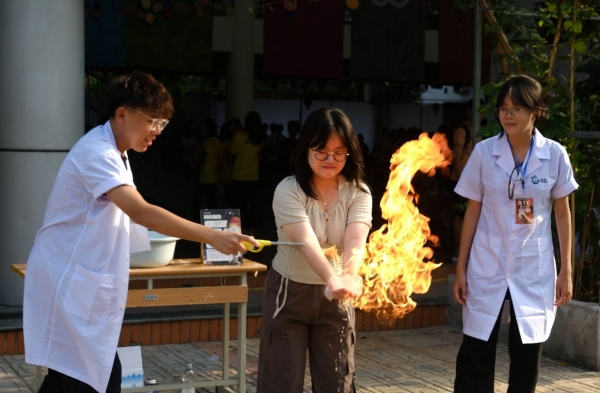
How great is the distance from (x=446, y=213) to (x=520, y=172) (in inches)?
247

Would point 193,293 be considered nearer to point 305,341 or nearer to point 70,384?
point 305,341

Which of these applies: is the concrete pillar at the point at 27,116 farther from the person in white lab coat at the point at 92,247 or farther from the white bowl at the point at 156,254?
the person in white lab coat at the point at 92,247

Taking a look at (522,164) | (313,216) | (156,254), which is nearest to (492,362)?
(522,164)

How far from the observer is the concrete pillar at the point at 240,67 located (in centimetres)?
1435

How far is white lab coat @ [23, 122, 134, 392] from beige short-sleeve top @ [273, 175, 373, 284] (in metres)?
0.75

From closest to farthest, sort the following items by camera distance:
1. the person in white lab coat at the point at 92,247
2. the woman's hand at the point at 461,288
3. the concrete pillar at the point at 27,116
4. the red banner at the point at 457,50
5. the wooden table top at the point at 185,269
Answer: the person in white lab coat at the point at 92,247, the woman's hand at the point at 461,288, the wooden table top at the point at 185,269, the concrete pillar at the point at 27,116, the red banner at the point at 457,50

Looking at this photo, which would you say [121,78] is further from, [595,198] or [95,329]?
[595,198]

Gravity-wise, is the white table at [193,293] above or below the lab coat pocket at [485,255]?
below

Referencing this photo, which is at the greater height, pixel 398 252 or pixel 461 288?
pixel 398 252

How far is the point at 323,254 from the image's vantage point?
12.5ft

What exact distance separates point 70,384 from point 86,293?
0.39m

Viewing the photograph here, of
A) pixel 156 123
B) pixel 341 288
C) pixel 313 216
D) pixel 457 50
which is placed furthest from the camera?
pixel 457 50

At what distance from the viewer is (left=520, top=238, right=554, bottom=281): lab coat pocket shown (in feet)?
14.1

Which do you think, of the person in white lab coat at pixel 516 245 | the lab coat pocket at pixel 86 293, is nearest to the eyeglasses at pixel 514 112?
the person in white lab coat at pixel 516 245
